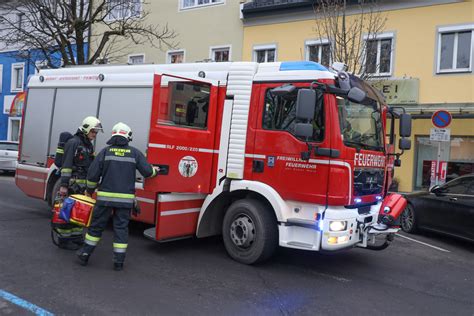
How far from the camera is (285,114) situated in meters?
5.84

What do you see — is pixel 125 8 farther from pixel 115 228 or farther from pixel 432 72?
pixel 115 228

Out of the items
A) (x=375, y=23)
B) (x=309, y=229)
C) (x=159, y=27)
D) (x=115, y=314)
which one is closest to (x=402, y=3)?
(x=375, y=23)

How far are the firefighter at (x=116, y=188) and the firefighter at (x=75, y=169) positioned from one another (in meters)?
0.86

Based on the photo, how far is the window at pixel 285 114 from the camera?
5.57 metres

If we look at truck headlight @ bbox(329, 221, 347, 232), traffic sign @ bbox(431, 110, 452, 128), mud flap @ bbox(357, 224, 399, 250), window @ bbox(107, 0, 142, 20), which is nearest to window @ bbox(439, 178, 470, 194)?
traffic sign @ bbox(431, 110, 452, 128)

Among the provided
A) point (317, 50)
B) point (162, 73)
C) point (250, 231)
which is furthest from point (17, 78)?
point (250, 231)

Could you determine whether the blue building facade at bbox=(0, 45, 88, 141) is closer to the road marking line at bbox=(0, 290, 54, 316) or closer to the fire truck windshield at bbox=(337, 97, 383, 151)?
the road marking line at bbox=(0, 290, 54, 316)

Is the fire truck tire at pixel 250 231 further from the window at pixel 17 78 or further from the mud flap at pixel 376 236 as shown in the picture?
the window at pixel 17 78

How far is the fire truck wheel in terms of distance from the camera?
359 inches

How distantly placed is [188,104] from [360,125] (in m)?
2.37

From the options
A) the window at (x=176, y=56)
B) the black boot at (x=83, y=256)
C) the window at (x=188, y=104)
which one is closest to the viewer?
the black boot at (x=83, y=256)

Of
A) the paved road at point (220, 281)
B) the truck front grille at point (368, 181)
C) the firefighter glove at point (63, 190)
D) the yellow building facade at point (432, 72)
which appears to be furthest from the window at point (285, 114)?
the yellow building facade at point (432, 72)

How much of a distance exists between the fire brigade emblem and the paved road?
1177 mm

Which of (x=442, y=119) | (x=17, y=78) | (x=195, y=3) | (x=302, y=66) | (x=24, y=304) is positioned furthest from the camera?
(x=17, y=78)
